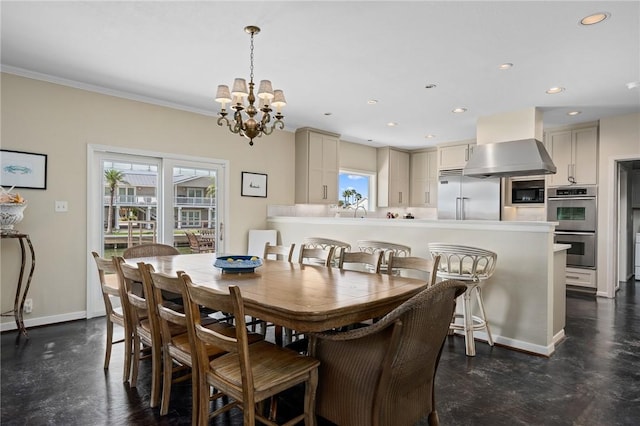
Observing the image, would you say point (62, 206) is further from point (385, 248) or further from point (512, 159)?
point (512, 159)

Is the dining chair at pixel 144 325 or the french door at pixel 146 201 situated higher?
the french door at pixel 146 201

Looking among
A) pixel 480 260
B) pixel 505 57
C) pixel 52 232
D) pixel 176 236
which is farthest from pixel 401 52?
pixel 52 232

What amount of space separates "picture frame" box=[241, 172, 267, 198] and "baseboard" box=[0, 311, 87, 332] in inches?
96.7

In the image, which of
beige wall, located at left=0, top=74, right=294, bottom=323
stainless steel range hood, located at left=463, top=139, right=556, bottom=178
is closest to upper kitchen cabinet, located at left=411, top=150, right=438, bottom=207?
stainless steel range hood, located at left=463, top=139, right=556, bottom=178

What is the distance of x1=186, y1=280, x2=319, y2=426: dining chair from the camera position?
5.04 ft

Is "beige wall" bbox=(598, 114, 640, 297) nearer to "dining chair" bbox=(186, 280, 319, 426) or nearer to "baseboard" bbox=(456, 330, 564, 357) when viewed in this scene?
"baseboard" bbox=(456, 330, 564, 357)

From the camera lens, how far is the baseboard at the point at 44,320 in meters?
3.62

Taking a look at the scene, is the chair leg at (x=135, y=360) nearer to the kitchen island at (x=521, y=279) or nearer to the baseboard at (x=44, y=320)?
the baseboard at (x=44, y=320)

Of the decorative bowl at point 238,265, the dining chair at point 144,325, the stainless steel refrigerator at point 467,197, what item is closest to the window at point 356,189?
the stainless steel refrigerator at point 467,197

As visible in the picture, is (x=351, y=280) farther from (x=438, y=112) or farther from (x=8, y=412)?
(x=438, y=112)

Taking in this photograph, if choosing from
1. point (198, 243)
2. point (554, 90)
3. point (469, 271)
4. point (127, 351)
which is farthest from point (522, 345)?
point (198, 243)

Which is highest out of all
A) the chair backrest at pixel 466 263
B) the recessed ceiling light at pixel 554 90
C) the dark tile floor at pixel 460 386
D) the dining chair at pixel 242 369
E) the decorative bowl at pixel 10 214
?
the recessed ceiling light at pixel 554 90

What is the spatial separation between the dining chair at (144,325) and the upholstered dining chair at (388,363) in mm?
978

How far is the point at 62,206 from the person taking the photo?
12.8 feet
